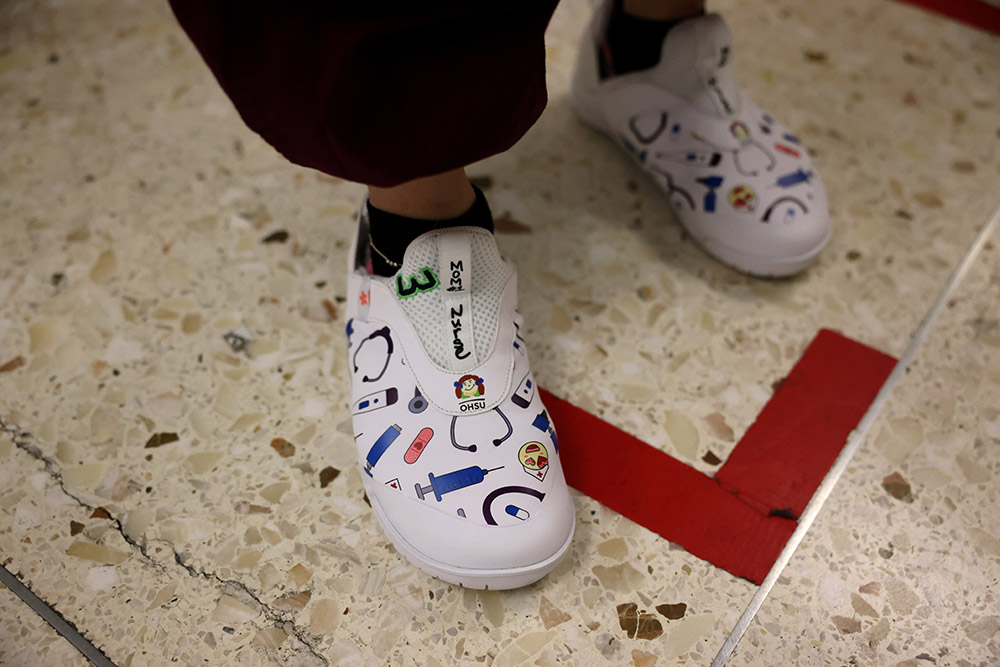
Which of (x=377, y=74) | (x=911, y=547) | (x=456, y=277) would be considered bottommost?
(x=911, y=547)

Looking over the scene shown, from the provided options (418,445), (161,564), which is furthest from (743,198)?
(161,564)

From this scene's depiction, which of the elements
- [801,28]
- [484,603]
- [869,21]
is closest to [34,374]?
[484,603]

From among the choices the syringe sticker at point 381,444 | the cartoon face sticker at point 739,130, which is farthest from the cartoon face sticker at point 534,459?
the cartoon face sticker at point 739,130

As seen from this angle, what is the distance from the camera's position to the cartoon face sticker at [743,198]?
0.82 m

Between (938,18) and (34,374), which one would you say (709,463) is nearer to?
(34,374)

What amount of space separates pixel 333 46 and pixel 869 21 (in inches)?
44.1

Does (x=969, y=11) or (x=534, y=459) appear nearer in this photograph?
(x=534, y=459)

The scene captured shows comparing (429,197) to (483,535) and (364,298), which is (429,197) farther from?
(483,535)

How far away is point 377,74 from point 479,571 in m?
0.38

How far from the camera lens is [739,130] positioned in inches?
Answer: 33.2

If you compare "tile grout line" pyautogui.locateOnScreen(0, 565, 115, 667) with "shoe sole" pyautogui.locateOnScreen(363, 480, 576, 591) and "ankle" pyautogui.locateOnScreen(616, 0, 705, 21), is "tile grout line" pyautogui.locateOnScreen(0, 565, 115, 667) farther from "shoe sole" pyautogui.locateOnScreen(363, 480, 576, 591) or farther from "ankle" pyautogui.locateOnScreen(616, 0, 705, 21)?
"ankle" pyautogui.locateOnScreen(616, 0, 705, 21)

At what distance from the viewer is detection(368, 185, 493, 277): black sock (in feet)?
2.11

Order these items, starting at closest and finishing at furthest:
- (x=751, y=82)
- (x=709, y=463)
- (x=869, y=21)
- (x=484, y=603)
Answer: (x=484, y=603) < (x=709, y=463) < (x=751, y=82) < (x=869, y=21)

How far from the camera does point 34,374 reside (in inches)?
29.3
